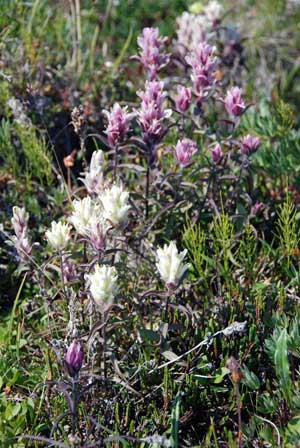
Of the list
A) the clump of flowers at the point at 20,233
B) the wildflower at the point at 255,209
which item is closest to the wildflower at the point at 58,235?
the clump of flowers at the point at 20,233

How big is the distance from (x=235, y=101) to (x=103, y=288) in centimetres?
121

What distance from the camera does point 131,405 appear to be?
2.52 m

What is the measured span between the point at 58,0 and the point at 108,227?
338 centimetres

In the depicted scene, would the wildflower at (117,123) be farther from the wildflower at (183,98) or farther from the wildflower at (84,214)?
the wildflower at (84,214)

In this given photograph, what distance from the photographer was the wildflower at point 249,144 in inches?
116

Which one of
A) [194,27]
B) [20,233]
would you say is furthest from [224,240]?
[194,27]

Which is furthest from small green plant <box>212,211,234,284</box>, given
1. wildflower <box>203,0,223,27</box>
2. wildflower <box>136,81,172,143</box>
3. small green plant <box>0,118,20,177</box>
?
wildflower <box>203,0,223,27</box>

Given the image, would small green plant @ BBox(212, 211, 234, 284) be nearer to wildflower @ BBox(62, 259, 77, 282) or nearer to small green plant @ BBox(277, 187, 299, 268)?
small green plant @ BBox(277, 187, 299, 268)

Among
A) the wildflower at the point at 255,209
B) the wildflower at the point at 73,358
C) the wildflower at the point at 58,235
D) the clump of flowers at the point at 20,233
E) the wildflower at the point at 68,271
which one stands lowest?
the wildflower at the point at 255,209

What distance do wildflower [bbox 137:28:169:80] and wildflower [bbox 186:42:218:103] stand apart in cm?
20

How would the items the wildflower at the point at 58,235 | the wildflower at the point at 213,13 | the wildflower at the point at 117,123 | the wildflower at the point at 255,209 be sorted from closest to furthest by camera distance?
the wildflower at the point at 58,235 < the wildflower at the point at 117,123 < the wildflower at the point at 255,209 < the wildflower at the point at 213,13

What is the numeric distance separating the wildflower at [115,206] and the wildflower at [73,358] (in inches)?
18.1

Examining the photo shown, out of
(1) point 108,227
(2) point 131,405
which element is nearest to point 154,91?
(1) point 108,227

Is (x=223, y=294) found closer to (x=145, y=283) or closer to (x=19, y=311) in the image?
(x=145, y=283)
